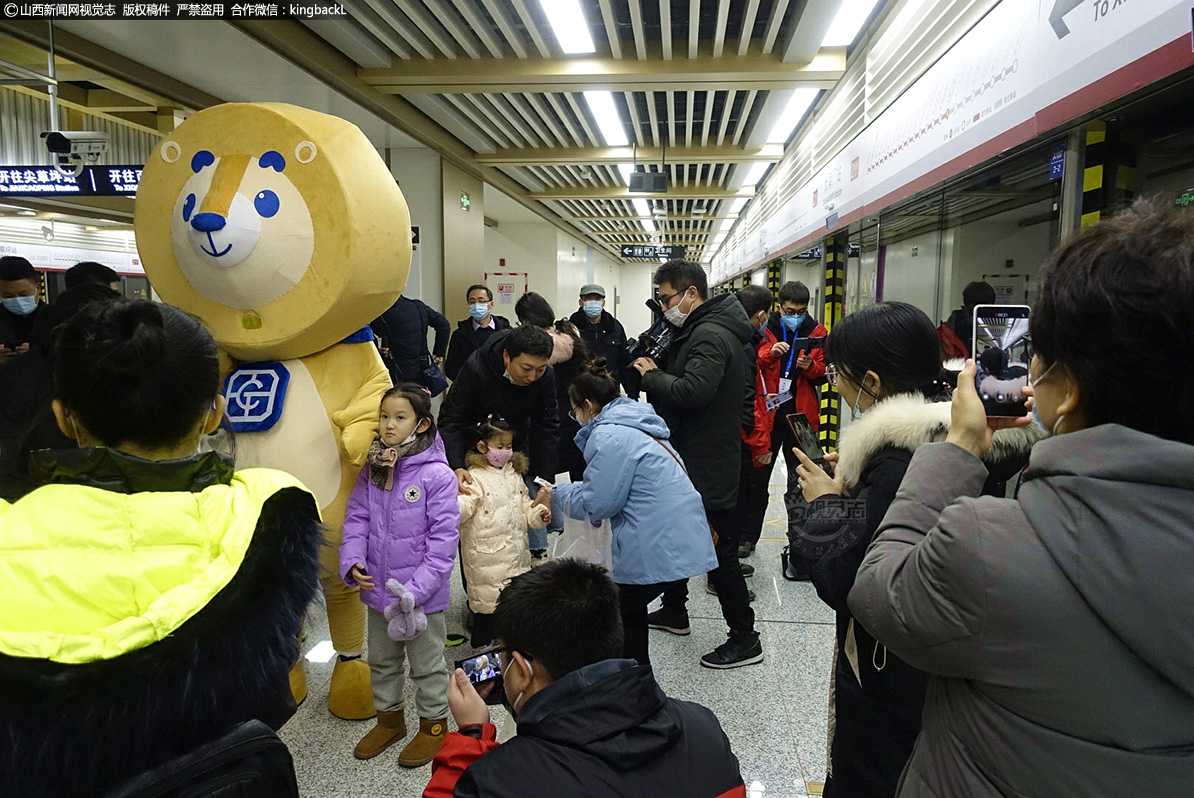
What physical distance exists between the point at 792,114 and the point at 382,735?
687cm

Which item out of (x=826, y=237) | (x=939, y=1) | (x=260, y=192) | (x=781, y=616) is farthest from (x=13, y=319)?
(x=826, y=237)

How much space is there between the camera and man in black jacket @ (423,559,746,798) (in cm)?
107

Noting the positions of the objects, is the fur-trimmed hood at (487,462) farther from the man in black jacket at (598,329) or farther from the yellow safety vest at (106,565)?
the man in black jacket at (598,329)

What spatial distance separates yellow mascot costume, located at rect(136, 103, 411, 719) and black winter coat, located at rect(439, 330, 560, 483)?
2.14ft

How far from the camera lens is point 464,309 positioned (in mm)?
8586

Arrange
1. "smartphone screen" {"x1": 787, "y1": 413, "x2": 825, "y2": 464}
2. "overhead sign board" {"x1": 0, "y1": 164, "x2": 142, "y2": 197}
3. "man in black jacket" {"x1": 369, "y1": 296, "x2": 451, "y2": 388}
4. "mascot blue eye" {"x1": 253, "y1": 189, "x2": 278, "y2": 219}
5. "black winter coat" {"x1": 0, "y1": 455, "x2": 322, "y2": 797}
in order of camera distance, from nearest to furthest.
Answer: "black winter coat" {"x1": 0, "y1": 455, "x2": 322, "y2": 797} < "smartphone screen" {"x1": 787, "y1": 413, "x2": 825, "y2": 464} < "mascot blue eye" {"x1": 253, "y1": 189, "x2": 278, "y2": 219} < "overhead sign board" {"x1": 0, "y1": 164, "x2": 142, "y2": 197} < "man in black jacket" {"x1": 369, "y1": 296, "x2": 451, "y2": 388}

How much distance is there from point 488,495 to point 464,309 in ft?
19.5

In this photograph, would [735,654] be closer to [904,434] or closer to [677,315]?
[677,315]

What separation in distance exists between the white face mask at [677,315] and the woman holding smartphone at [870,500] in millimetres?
1735

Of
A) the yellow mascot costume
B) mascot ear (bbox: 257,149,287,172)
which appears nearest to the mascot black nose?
the yellow mascot costume

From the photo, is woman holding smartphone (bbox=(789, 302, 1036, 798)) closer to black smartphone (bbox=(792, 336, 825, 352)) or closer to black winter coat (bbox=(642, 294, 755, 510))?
black winter coat (bbox=(642, 294, 755, 510))

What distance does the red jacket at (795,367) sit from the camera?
15.2ft

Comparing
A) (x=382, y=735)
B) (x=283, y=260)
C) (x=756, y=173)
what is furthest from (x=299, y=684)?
(x=756, y=173)

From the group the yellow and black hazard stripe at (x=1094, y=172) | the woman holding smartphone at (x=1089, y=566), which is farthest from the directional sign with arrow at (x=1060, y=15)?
the woman holding smartphone at (x=1089, y=566)
